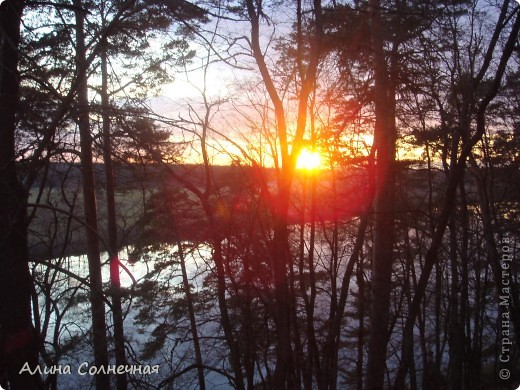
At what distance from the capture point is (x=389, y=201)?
588 centimetres

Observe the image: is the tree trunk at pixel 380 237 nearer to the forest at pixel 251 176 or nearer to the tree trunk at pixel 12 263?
the forest at pixel 251 176

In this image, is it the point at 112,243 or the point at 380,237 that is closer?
the point at 380,237

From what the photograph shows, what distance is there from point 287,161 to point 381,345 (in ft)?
10.4

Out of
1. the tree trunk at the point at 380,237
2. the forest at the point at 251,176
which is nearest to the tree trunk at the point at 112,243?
Answer: the forest at the point at 251,176

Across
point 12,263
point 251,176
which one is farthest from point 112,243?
point 12,263

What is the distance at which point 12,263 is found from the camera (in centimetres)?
250

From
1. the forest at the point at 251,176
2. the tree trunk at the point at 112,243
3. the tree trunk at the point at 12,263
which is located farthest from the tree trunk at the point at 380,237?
the tree trunk at the point at 12,263

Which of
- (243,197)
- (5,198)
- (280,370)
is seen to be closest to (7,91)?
(5,198)

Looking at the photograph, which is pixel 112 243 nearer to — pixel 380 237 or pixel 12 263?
pixel 380 237

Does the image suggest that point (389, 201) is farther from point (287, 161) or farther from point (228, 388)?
point (228, 388)

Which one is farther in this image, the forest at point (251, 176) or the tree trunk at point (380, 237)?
the tree trunk at point (380, 237)

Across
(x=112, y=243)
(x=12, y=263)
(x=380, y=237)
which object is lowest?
(x=112, y=243)

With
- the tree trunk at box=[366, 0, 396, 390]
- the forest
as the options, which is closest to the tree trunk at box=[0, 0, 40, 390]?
the forest

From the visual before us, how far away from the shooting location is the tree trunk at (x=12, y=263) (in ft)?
8.02
